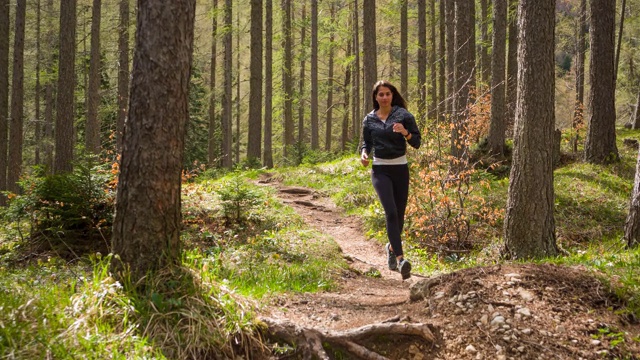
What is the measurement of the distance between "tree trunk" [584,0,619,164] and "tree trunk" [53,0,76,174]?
1435cm

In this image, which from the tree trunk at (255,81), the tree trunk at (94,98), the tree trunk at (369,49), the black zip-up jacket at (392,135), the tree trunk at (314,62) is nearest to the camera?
the black zip-up jacket at (392,135)

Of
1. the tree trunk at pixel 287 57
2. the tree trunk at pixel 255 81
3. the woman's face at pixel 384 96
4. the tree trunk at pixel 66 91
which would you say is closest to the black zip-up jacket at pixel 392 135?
the woman's face at pixel 384 96

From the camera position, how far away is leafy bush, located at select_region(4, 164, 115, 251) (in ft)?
22.3

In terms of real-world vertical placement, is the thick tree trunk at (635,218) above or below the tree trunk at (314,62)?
below

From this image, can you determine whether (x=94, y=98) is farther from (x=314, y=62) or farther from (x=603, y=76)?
(x=603, y=76)

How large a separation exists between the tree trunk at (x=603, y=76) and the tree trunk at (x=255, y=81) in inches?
448

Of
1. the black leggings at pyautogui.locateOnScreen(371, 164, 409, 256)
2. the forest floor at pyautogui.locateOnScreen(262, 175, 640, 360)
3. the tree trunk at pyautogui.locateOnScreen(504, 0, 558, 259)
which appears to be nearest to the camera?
the forest floor at pyautogui.locateOnScreen(262, 175, 640, 360)

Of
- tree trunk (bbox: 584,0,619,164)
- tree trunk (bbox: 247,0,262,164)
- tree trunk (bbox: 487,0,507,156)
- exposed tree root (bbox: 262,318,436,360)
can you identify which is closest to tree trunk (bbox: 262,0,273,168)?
tree trunk (bbox: 247,0,262,164)

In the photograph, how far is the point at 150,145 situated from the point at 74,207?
4.37 m

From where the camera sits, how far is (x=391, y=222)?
5500 mm

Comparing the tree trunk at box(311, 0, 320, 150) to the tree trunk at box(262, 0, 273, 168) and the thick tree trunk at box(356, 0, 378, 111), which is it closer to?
the tree trunk at box(262, 0, 273, 168)

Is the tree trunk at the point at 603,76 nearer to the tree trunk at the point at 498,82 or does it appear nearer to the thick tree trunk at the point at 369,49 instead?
the tree trunk at the point at 498,82

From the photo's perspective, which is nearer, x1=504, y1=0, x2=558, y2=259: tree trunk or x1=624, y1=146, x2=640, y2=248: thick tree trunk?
x1=624, y1=146, x2=640, y2=248: thick tree trunk

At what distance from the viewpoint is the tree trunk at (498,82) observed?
12.3m
